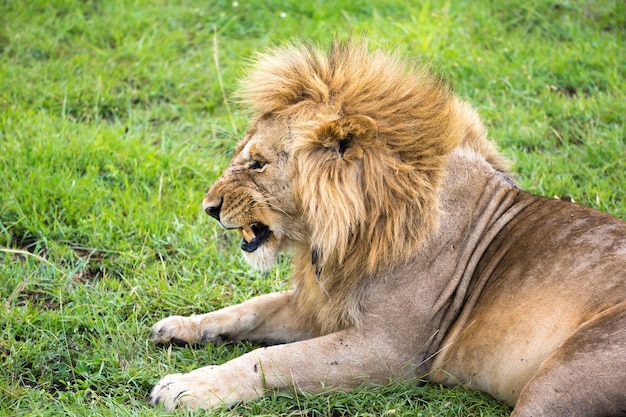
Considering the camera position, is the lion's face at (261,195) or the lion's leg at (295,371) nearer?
the lion's leg at (295,371)

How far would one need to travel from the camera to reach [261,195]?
3.42 meters

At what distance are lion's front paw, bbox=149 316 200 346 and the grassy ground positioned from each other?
2.4 inches

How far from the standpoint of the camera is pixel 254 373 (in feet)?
10.7

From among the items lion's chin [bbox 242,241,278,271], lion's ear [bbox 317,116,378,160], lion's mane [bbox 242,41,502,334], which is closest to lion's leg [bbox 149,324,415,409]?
lion's mane [bbox 242,41,502,334]

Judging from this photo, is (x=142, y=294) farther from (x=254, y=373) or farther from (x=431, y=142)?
(x=431, y=142)

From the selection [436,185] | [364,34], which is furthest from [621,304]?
[364,34]

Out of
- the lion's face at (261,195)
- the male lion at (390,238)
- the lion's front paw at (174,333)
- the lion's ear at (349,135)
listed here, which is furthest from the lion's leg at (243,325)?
the lion's ear at (349,135)

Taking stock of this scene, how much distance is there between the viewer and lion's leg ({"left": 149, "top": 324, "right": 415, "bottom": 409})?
322 centimetres

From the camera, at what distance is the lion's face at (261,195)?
342 cm

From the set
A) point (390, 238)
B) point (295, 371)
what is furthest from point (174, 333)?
point (390, 238)

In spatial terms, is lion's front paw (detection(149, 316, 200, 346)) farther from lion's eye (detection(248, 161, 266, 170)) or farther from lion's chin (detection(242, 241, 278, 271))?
lion's eye (detection(248, 161, 266, 170))

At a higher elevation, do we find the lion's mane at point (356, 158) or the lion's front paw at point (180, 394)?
the lion's mane at point (356, 158)

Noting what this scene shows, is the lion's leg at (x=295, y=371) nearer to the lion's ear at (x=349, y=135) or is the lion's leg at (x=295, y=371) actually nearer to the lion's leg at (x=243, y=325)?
the lion's leg at (x=243, y=325)

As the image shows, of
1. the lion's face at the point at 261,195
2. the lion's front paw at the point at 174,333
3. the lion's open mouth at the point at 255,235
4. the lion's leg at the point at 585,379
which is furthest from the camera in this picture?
the lion's front paw at the point at 174,333
